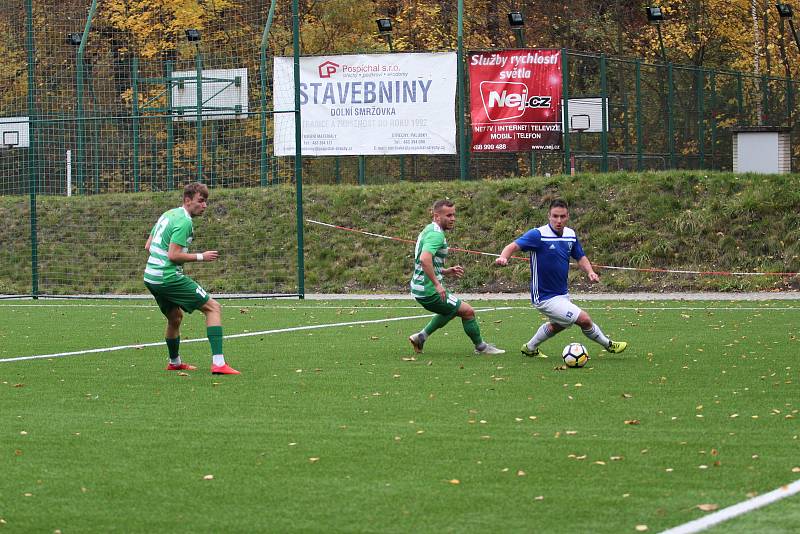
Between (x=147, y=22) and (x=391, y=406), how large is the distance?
24.4m

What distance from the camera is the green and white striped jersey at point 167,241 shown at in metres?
11.8

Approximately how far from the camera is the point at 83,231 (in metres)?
29.9

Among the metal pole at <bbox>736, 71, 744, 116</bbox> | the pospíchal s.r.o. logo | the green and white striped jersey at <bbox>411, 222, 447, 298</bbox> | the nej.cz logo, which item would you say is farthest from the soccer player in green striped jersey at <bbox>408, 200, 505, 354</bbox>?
the metal pole at <bbox>736, 71, 744, 116</bbox>

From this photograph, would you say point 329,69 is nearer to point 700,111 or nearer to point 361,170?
point 361,170

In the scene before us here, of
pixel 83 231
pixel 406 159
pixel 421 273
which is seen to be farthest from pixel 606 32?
pixel 421 273

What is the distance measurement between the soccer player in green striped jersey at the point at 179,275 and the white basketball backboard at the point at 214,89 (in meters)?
15.1

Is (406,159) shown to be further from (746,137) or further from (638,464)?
(638,464)

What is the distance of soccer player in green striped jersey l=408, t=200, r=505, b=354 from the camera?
13.0m

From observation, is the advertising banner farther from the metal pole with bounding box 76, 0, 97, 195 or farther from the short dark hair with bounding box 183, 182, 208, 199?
the short dark hair with bounding box 183, 182, 208, 199

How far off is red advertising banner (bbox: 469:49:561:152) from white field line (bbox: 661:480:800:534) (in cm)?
2300

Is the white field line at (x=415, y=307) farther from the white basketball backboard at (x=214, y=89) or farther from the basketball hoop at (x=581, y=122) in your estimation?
the basketball hoop at (x=581, y=122)

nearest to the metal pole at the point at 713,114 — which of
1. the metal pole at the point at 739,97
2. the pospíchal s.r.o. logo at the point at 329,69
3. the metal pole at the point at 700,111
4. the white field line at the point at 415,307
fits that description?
the metal pole at the point at 700,111

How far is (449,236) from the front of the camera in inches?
1076

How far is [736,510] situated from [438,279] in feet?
23.7
